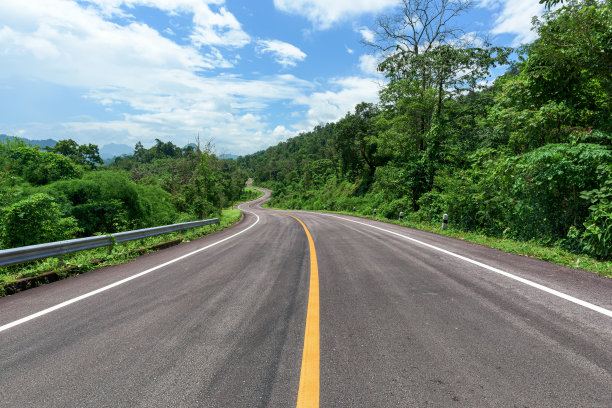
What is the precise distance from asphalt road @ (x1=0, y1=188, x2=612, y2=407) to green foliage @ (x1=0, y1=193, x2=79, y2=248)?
4671mm

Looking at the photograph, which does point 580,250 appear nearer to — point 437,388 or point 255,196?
point 437,388

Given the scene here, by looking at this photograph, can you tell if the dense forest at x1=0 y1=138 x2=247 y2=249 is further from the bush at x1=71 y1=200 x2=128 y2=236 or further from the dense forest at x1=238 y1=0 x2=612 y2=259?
the dense forest at x1=238 y1=0 x2=612 y2=259

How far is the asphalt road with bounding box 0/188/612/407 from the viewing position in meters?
1.85

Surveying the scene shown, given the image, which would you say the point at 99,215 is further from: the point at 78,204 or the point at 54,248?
the point at 54,248

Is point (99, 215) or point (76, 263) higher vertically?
point (76, 263)

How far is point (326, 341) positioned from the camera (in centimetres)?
250

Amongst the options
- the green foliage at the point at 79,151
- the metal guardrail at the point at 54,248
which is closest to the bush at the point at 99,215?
the metal guardrail at the point at 54,248

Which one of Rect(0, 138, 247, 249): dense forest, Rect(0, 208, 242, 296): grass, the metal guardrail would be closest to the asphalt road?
Rect(0, 208, 242, 296): grass

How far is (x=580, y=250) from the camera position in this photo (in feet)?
20.8

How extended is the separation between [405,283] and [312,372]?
263cm

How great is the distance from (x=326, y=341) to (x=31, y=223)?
9.72 m

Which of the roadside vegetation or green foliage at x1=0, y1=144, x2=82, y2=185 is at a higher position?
green foliage at x1=0, y1=144, x2=82, y2=185

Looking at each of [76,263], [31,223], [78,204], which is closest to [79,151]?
[78,204]

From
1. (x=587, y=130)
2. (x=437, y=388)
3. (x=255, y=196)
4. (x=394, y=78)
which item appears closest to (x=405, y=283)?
(x=437, y=388)
